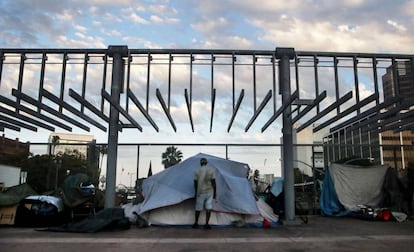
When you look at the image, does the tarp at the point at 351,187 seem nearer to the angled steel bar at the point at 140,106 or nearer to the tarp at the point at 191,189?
the tarp at the point at 191,189

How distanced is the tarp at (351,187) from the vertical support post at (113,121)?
7.00 m

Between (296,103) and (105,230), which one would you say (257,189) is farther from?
(105,230)

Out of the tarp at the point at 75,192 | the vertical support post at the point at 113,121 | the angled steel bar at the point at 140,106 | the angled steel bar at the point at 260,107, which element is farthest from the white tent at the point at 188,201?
the angled steel bar at the point at 260,107

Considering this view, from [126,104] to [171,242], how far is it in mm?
4344

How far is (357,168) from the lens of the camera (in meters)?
12.9

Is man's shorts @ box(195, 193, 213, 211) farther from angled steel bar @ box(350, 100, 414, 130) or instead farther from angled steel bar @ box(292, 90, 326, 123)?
angled steel bar @ box(350, 100, 414, 130)

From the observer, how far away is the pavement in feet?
21.0

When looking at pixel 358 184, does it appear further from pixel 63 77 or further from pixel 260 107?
pixel 63 77

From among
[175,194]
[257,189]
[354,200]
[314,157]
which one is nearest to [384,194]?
[354,200]

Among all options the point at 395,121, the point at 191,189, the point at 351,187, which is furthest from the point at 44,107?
the point at 351,187

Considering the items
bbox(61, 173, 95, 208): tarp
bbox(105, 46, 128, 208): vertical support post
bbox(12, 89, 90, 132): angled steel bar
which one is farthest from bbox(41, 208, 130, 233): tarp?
bbox(12, 89, 90, 132): angled steel bar

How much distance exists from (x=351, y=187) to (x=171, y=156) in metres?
6.19

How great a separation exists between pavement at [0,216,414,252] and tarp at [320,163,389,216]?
3.18 meters

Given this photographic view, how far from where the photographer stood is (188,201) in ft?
32.7
